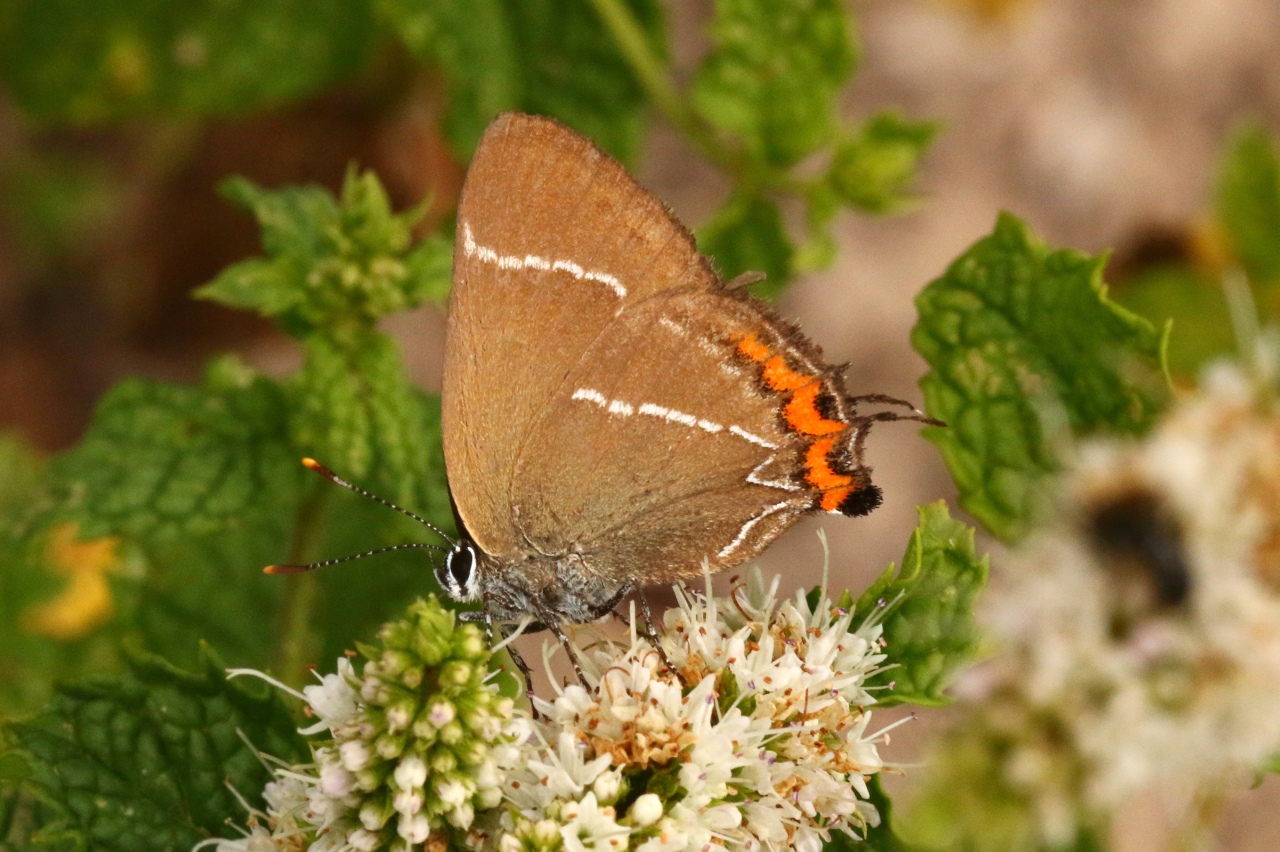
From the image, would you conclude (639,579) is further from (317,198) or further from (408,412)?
(317,198)

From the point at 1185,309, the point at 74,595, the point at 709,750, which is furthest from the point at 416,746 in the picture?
the point at 1185,309

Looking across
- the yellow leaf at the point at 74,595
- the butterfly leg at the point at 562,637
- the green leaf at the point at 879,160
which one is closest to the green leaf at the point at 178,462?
the butterfly leg at the point at 562,637

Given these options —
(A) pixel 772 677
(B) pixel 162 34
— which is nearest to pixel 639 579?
(A) pixel 772 677

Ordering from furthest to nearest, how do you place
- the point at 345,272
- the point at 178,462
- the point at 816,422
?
the point at 178,462 → the point at 345,272 → the point at 816,422

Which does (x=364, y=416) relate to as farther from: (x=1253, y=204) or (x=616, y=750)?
(x=1253, y=204)

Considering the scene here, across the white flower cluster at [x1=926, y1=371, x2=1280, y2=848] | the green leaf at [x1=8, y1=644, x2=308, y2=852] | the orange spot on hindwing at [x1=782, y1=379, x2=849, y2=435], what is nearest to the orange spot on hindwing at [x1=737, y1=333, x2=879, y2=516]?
the orange spot on hindwing at [x1=782, y1=379, x2=849, y2=435]

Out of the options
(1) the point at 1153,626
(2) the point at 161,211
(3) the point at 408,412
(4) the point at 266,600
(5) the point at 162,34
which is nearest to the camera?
(1) the point at 1153,626

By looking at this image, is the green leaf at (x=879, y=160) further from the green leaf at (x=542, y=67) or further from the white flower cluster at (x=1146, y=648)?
the white flower cluster at (x=1146, y=648)
